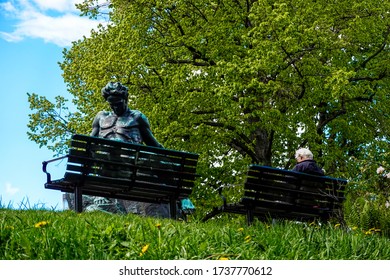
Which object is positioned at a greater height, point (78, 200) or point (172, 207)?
point (78, 200)

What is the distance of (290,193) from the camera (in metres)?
10.7

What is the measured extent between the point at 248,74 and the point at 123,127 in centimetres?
898

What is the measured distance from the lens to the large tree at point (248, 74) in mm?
19484

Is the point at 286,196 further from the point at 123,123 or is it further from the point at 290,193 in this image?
the point at 123,123

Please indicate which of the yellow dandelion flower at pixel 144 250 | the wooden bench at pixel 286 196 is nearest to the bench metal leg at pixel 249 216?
the wooden bench at pixel 286 196

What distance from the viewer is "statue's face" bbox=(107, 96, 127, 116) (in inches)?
428

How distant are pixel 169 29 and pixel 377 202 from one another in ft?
42.5

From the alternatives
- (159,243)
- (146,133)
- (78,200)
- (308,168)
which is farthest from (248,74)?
(159,243)

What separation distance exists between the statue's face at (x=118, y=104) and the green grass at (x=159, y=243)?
4248 mm

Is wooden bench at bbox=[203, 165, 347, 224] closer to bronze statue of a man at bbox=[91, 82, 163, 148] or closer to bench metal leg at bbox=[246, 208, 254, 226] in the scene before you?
bench metal leg at bbox=[246, 208, 254, 226]

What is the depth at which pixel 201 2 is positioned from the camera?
2173 centimetres

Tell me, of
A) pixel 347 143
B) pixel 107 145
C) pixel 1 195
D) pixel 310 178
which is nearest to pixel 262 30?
pixel 347 143

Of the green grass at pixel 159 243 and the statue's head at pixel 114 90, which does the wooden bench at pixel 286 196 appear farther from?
the green grass at pixel 159 243

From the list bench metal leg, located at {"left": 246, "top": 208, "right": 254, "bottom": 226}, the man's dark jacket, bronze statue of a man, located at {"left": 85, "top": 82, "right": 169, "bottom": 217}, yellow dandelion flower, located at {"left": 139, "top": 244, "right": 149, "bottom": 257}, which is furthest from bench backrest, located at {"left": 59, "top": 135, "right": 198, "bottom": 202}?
yellow dandelion flower, located at {"left": 139, "top": 244, "right": 149, "bottom": 257}
